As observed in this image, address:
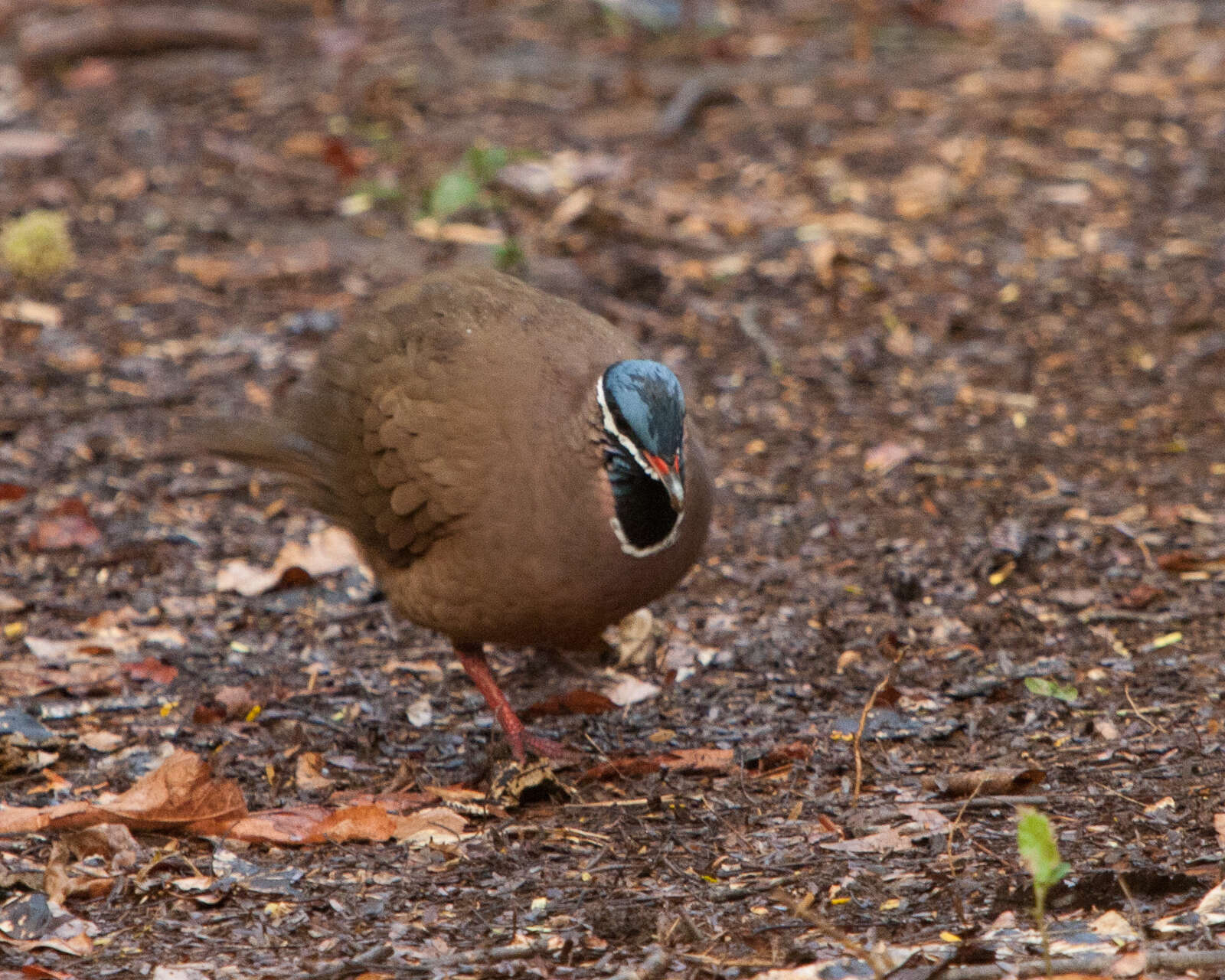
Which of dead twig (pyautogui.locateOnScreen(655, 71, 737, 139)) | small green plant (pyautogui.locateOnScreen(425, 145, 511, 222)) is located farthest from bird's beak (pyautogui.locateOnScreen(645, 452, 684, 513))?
dead twig (pyautogui.locateOnScreen(655, 71, 737, 139))

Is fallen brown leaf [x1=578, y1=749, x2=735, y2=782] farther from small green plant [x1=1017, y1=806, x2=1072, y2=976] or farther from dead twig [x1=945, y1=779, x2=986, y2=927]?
small green plant [x1=1017, y1=806, x2=1072, y2=976]

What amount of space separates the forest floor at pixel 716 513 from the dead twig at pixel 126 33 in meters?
0.07

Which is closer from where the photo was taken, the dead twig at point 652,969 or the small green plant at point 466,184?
the dead twig at point 652,969

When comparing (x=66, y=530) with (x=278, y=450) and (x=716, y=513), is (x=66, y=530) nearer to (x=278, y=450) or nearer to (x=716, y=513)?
(x=278, y=450)

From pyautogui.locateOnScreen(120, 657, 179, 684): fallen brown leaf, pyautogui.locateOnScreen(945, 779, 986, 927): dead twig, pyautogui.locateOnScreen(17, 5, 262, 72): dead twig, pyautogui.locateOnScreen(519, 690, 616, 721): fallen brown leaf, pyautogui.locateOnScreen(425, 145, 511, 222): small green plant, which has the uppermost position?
pyautogui.locateOnScreen(17, 5, 262, 72): dead twig

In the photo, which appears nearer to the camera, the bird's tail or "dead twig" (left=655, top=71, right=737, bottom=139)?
the bird's tail

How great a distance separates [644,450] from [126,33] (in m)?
7.40

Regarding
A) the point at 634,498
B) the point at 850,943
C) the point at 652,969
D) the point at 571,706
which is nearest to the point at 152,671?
the point at 571,706

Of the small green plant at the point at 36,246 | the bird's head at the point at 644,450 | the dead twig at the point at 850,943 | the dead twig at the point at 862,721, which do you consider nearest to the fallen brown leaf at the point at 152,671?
the bird's head at the point at 644,450

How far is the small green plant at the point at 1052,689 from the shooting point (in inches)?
173

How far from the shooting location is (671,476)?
3785 millimetres

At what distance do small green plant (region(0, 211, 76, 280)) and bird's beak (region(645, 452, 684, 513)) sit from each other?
4273 mm

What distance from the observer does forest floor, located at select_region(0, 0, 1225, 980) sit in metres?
3.59

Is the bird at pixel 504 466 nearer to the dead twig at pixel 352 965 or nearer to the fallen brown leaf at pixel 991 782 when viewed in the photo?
the fallen brown leaf at pixel 991 782
